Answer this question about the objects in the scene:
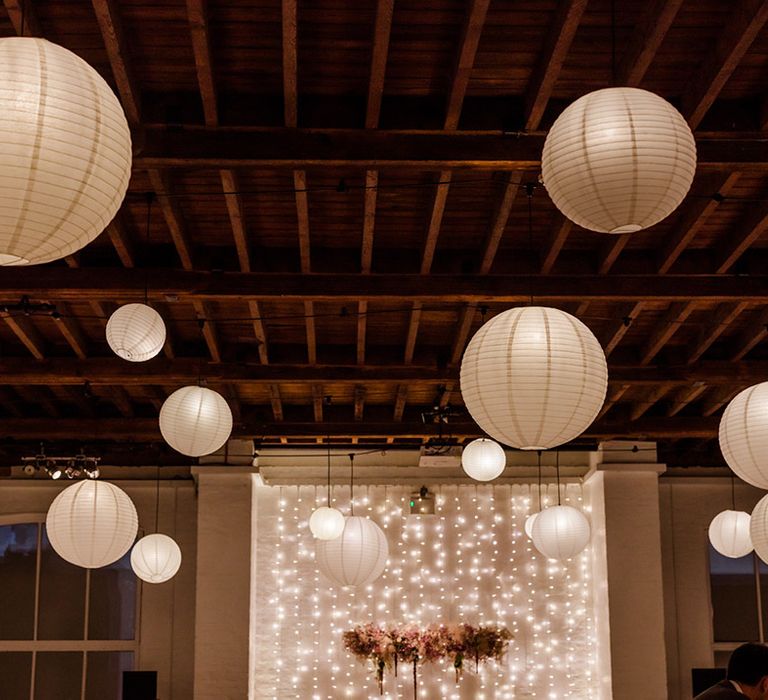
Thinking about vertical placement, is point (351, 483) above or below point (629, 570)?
above

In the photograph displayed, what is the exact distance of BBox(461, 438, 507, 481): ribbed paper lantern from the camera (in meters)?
9.42

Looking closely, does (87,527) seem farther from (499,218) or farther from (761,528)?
(761,528)

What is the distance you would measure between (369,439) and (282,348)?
328 cm

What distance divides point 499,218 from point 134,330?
2234 mm

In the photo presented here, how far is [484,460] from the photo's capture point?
9.43 m

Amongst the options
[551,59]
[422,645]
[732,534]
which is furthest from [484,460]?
[551,59]

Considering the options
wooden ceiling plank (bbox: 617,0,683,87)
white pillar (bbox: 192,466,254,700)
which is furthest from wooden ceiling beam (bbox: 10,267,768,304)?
white pillar (bbox: 192,466,254,700)

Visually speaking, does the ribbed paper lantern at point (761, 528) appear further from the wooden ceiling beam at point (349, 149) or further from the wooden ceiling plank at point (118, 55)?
the wooden ceiling plank at point (118, 55)

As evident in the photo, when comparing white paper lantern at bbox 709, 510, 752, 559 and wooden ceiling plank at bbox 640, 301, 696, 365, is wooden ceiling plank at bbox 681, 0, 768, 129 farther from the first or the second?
white paper lantern at bbox 709, 510, 752, 559

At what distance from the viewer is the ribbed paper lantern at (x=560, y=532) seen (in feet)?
31.9

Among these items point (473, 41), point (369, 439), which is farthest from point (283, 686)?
point (473, 41)

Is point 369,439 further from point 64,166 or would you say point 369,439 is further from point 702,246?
point 64,166

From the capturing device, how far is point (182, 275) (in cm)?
702

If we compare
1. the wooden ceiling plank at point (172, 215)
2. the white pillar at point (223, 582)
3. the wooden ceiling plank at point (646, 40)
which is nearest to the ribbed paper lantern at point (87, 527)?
the wooden ceiling plank at point (172, 215)
